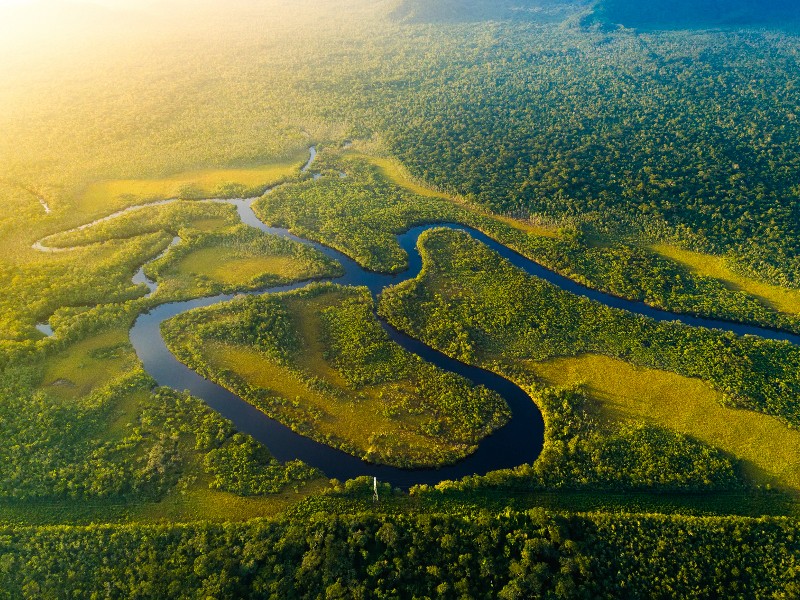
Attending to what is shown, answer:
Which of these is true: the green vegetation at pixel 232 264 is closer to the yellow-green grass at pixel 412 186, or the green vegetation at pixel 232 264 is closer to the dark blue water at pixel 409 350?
the dark blue water at pixel 409 350

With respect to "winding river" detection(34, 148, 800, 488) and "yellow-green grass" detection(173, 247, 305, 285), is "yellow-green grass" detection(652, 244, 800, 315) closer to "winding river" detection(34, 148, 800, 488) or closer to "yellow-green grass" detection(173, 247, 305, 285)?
"winding river" detection(34, 148, 800, 488)

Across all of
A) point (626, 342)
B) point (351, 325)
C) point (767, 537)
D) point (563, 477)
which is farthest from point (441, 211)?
point (767, 537)

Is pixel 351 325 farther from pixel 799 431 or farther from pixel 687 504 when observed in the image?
pixel 799 431

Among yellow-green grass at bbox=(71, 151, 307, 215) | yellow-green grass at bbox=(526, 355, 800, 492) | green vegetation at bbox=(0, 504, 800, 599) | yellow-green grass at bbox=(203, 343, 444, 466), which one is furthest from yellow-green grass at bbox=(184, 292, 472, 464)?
yellow-green grass at bbox=(71, 151, 307, 215)

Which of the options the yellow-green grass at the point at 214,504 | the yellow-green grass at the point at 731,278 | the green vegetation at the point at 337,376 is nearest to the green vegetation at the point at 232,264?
the green vegetation at the point at 337,376

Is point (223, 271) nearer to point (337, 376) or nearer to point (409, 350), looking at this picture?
point (337, 376)
